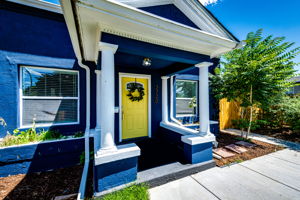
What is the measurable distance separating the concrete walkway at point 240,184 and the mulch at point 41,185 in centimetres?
150

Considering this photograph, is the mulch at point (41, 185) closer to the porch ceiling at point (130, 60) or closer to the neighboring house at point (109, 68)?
the neighboring house at point (109, 68)

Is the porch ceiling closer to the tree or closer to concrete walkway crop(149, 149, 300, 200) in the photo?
the tree

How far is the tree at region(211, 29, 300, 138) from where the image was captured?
137 inches

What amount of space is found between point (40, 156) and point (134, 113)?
2.44 m

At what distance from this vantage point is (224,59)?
435 cm

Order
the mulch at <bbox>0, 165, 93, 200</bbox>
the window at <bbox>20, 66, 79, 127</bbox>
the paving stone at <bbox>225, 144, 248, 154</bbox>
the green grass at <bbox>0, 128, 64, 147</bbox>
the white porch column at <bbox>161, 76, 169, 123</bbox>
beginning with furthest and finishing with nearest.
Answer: the white porch column at <bbox>161, 76, 169, 123</bbox> → the paving stone at <bbox>225, 144, 248, 154</bbox> → the window at <bbox>20, 66, 79, 127</bbox> → the green grass at <bbox>0, 128, 64, 147</bbox> → the mulch at <bbox>0, 165, 93, 200</bbox>

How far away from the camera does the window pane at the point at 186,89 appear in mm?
4798

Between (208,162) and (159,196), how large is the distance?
1367 mm

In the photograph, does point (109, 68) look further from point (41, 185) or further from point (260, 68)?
point (260, 68)

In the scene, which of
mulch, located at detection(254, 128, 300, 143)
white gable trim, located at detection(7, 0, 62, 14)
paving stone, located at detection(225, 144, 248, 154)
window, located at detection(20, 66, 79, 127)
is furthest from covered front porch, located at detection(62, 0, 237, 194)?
mulch, located at detection(254, 128, 300, 143)

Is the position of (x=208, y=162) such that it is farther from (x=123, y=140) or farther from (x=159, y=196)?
(x=123, y=140)

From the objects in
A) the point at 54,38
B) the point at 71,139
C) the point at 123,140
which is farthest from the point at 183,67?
the point at 54,38

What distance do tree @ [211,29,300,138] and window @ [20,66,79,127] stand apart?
504cm

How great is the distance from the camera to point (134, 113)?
3902 millimetres
